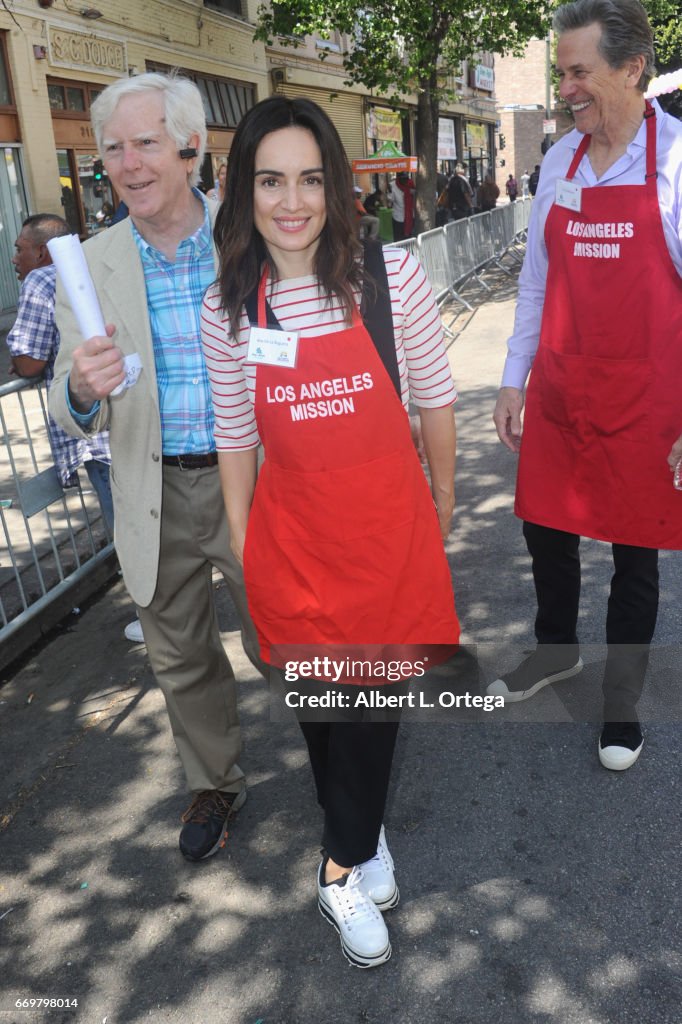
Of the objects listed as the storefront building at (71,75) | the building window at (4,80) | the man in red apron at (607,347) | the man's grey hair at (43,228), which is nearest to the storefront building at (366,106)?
the storefront building at (71,75)

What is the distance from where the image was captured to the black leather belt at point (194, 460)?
8.81 feet

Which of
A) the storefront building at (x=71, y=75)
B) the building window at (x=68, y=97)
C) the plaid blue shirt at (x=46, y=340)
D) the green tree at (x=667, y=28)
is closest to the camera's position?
the plaid blue shirt at (x=46, y=340)

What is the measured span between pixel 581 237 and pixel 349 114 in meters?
27.6

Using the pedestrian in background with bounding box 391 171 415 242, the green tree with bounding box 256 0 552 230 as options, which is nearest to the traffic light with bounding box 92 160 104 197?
the green tree with bounding box 256 0 552 230

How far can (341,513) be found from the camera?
2.19 m

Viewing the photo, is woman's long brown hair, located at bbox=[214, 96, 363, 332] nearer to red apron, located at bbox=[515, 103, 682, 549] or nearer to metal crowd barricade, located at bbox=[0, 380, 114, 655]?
red apron, located at bbox=[515, 103, 682, 549]

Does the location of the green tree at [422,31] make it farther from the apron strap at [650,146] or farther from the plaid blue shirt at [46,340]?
the apron strap at [650,146]

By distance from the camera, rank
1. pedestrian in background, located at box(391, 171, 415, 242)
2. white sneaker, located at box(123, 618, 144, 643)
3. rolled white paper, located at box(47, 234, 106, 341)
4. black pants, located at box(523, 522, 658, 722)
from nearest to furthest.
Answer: rolled white paper, located at box(47, 234, 106, 341) → black pants, located at box(523, 522, 658, 722) → white sneaker, located at box(123, 618, 144, 643) → pedestrian in background, located at box(391, 171, 415, 242)

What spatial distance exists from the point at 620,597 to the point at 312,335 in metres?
1.53

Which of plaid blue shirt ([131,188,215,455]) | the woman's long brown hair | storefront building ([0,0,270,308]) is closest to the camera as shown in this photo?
the woman's long brown hair

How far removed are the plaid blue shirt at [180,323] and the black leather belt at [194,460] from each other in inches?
3.2

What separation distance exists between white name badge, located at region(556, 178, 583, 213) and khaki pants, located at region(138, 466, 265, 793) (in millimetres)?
1267

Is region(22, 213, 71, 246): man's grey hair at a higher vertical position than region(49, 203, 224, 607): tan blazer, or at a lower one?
higher

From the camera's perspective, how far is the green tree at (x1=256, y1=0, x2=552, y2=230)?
15461 mm
